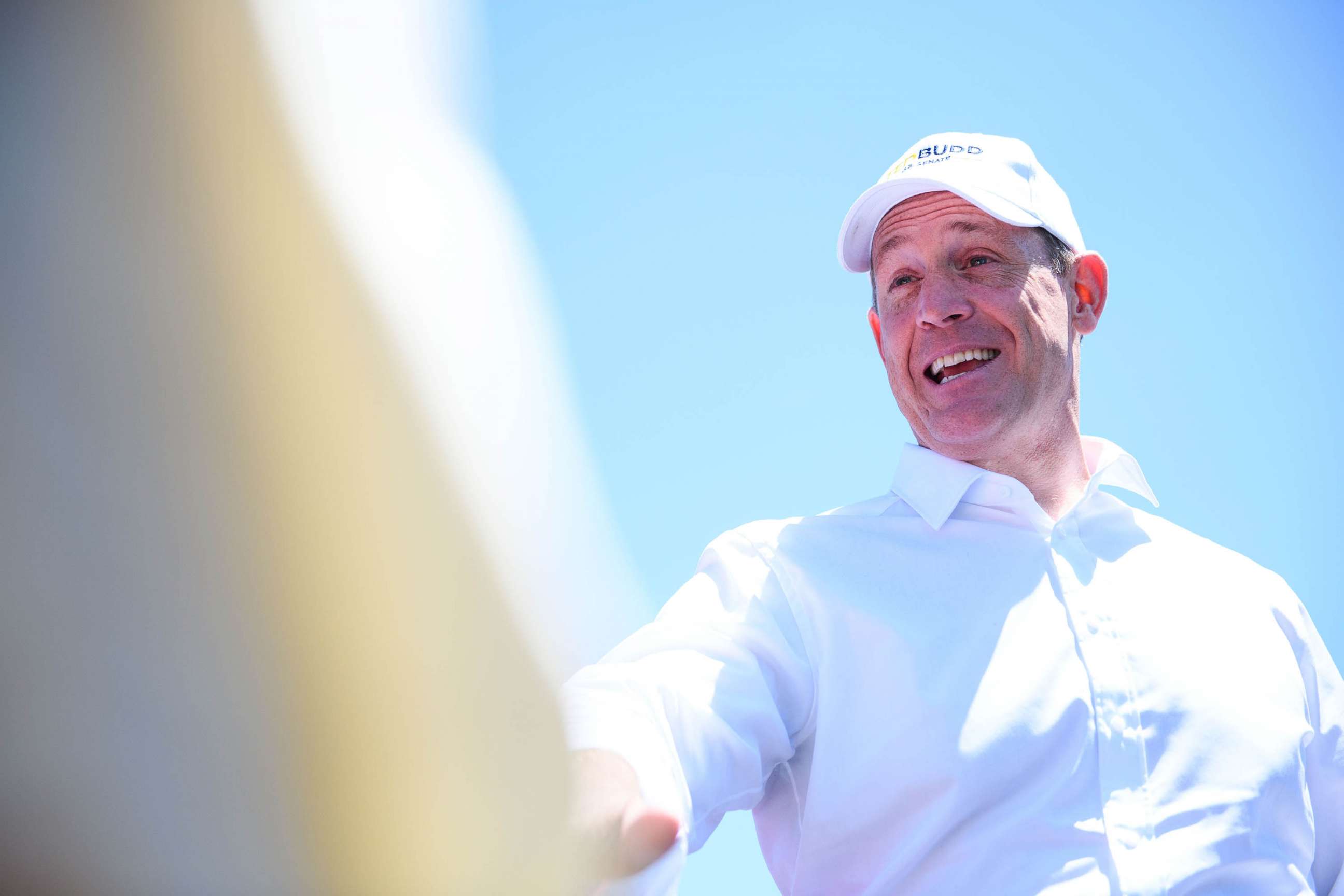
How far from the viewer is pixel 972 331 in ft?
7.09

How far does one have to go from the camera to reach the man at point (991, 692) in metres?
1.45

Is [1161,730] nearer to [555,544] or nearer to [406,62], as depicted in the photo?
[555,544]

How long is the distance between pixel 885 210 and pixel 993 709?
4.03ft

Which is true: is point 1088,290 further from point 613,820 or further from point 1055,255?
point 613,820

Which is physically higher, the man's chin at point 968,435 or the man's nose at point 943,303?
the man's nose at point 943,303

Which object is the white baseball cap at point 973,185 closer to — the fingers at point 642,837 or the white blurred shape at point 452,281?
the fingers at point 642,837

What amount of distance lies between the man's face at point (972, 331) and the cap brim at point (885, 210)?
32 mm

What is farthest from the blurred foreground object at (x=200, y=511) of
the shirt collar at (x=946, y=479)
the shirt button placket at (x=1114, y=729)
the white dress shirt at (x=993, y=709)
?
the shirt collar at (x=946, y=479)

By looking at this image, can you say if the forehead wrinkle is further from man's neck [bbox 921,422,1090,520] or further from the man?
man's neck [bbox 921,422,1090,520]

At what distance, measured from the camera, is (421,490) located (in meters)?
0.40

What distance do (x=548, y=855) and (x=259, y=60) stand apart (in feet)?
1.21

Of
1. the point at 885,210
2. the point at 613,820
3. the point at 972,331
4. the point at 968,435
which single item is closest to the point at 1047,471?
the point at 968,435

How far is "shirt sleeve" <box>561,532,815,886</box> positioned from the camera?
1076 mm

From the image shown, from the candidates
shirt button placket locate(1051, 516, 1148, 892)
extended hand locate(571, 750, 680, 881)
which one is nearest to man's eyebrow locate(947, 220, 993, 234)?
shirt button placket locate(1051, 516, 1148, 892)
